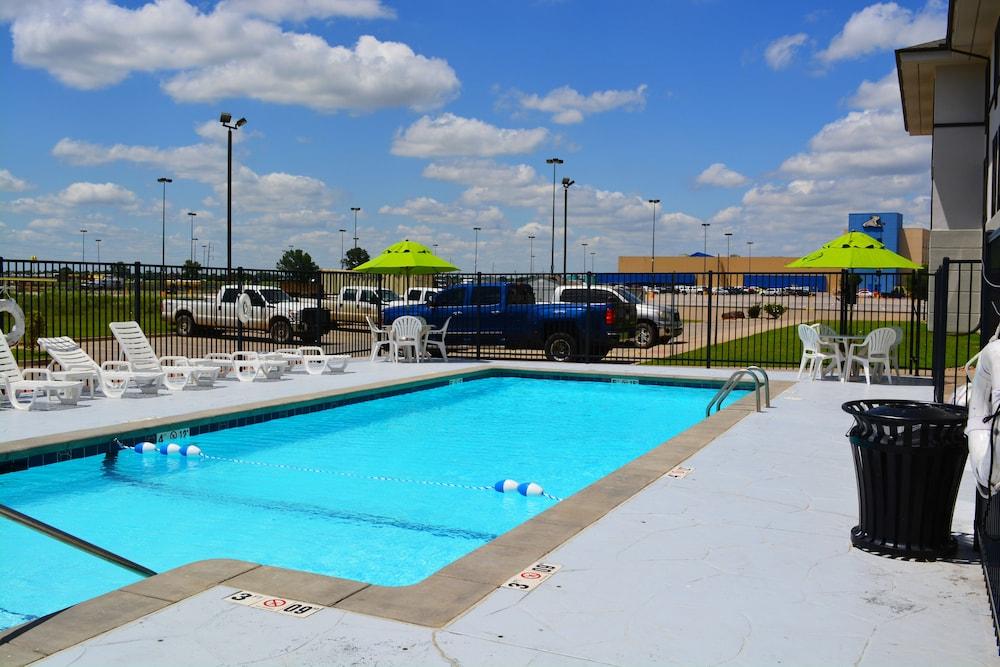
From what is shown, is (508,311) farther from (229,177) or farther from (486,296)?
(229,177)

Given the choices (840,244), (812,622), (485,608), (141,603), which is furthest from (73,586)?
(840,244)

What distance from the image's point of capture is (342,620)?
3.84 meters

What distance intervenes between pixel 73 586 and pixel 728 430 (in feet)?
21.4

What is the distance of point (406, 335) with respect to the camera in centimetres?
1738

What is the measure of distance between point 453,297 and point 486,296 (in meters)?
0.78

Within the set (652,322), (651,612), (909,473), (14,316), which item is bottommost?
(651,612)

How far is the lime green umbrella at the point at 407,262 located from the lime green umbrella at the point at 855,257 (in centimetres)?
707

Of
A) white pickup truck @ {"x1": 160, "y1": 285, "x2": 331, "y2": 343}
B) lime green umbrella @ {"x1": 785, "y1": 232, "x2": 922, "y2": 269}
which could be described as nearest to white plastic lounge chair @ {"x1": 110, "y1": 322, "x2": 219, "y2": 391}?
white pickup truck @ {"x1": 160, "y1": 285, "x2": 331, "y2": 343}

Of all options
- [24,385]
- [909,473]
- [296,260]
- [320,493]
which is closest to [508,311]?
[24,385]

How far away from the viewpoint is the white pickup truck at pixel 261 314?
21.5 meters

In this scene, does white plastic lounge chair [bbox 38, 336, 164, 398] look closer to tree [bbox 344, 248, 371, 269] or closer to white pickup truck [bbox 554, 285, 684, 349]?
white pickup truck [bbox 554, 285, 684, 349]

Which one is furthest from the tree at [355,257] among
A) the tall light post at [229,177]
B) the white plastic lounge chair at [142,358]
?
the white plastic lounge chair at [142,358]

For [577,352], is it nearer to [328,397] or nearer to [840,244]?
[840,244]

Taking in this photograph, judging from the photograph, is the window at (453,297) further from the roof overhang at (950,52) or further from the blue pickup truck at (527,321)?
the roof overhang at (950,52)
